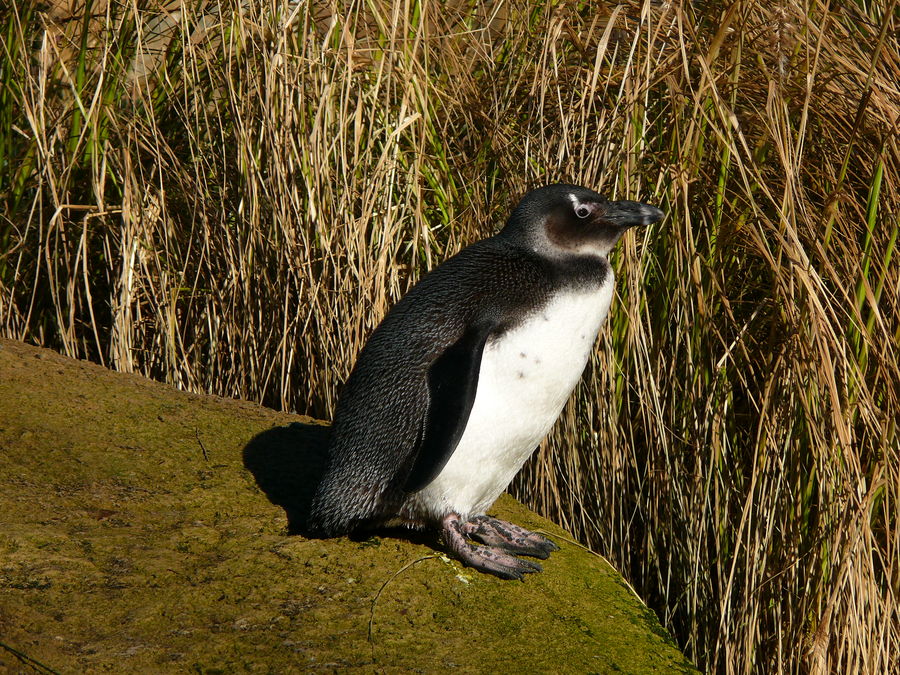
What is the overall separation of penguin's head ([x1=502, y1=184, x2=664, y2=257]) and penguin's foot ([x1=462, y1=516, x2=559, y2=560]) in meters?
0.60

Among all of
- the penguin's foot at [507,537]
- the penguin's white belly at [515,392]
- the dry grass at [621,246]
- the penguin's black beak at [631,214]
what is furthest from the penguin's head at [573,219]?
the penguin's foot at [507,537]

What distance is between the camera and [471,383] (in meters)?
1.73

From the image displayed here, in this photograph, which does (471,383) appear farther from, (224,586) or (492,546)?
(224,586)

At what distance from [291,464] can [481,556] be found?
0.61 metres

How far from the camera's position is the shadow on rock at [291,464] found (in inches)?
80.4

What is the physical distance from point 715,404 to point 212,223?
5.32 ft

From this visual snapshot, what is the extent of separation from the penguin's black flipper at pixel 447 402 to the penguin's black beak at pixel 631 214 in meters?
0.38

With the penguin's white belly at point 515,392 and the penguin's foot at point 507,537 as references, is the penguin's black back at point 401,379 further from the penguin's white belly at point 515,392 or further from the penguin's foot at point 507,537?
the penguin's foot at point 507,537

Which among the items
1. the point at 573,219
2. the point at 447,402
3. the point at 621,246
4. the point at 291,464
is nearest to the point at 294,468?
the point at 291,464

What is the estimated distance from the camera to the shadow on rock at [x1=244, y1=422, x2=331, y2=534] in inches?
80.4

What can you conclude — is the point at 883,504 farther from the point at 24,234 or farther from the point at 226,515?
the point at 24,234

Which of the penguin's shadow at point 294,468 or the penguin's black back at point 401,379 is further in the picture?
the penguin's shadow at point 294,468

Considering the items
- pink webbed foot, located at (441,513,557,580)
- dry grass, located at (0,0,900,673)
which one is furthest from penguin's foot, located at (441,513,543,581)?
dry grass, located at (0,0,900,673)

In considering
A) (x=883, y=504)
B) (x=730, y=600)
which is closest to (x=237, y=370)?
(x=730, y=600)
